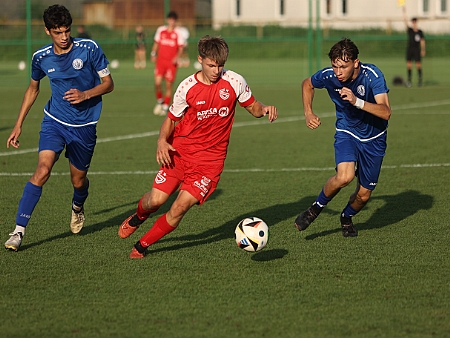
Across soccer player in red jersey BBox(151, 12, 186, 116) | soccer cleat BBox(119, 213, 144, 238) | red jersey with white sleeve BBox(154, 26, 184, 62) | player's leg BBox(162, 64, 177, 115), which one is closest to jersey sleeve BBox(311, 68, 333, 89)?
soccer cleat BBox(119, 213, 144, 238)

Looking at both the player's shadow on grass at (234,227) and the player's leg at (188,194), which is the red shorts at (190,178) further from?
the player's shadow on grass at (234,227)

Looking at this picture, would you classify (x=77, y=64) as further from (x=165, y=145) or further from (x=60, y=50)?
(x=165, y=145)

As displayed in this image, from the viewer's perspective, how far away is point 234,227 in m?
7.44

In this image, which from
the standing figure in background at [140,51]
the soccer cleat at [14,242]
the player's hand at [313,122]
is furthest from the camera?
the standing figure in background at [140,51]

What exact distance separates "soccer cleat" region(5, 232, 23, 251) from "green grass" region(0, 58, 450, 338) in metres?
0.09

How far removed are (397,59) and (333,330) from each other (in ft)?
99.8

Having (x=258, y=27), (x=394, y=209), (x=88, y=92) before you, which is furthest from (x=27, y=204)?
(x=258, y=27)

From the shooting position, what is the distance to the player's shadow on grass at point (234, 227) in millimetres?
6668

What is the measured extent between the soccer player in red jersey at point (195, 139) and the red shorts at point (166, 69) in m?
13.1

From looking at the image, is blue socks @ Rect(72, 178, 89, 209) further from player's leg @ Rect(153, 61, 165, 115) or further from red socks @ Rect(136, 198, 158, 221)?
player's leg @ Rect(153, 61, 165, 115)

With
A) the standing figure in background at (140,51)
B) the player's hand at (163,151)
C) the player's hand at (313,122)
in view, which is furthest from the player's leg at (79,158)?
the standing figure in background at (140,51)

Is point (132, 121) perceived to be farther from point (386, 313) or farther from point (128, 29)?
point (128, 29)

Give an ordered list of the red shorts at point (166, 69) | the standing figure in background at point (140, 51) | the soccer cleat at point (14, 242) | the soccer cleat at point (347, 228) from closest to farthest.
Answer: the soccer cleat at point (14, 242) < the soccer cleat at point (347, 228) < the red shorts at point (166, 69) < the standing figure in background at point (140, 51)

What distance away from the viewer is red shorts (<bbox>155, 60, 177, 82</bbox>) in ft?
63.1
